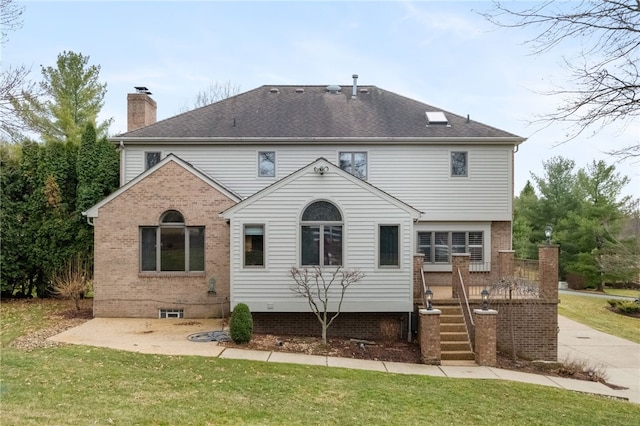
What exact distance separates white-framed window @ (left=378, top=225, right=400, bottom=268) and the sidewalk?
2944 mm

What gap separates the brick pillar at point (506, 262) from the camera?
1536 cm

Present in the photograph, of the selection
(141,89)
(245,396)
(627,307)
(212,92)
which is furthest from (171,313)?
(627,307)

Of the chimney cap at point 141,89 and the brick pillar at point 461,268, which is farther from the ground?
the chimney cap at point 141,89

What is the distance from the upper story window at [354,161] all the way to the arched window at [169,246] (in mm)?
5842

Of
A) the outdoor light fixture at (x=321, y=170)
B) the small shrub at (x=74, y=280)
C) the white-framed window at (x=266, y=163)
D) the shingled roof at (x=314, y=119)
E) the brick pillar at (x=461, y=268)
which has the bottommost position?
the small shrub at (x=74, y=280)

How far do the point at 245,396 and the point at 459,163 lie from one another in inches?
496

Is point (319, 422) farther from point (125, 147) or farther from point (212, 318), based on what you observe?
point (125, 147)

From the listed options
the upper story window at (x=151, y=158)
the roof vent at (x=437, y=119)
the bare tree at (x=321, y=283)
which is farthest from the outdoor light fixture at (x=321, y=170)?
the upper story window at (x=151, y=158)

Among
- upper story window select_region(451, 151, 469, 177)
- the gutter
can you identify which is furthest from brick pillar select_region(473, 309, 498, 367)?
the gutter

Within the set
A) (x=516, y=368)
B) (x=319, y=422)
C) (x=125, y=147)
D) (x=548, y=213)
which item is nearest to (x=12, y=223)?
(x=125, y=147)

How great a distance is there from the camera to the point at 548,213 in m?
37.6

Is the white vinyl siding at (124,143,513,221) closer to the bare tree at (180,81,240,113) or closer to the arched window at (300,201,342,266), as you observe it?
the arched window at (300,201,342,266)

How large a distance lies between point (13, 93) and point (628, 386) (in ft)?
52.8

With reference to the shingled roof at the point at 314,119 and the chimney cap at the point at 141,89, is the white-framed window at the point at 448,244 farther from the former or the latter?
the chimney cap at the point at 141,89
